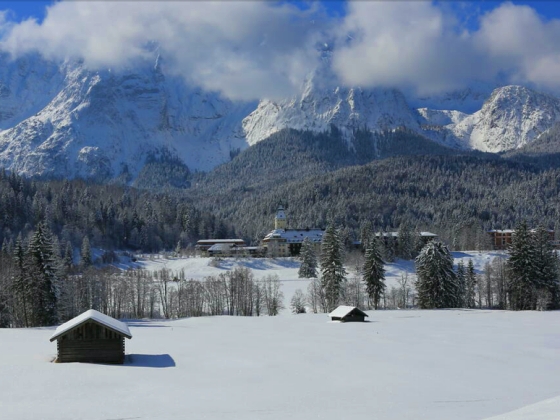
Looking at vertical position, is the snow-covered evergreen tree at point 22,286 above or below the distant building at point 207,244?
below

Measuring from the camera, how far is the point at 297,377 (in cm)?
3934

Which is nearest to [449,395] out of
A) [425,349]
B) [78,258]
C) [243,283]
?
[425,349]

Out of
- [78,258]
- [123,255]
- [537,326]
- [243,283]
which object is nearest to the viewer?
[537,326]

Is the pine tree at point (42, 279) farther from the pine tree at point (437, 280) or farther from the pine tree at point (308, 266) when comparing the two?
the pine tree at point (308, 266)

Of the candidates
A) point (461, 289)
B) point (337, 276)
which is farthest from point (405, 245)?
point (337, 276)

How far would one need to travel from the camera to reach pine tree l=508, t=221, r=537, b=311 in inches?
3622

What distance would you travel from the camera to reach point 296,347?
51.7 metres

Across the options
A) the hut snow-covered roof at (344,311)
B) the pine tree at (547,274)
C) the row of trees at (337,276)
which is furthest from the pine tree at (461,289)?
the hut snow-covered roof at (344,311)

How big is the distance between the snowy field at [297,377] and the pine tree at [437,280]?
3048 cm

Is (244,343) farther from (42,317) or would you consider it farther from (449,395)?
(42,317)

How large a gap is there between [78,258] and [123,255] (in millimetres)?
18478

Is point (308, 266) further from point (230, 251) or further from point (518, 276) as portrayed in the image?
point (518, 276)

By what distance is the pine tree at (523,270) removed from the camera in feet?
302

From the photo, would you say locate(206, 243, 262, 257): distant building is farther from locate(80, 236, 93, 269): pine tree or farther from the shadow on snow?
the shadow on snow
